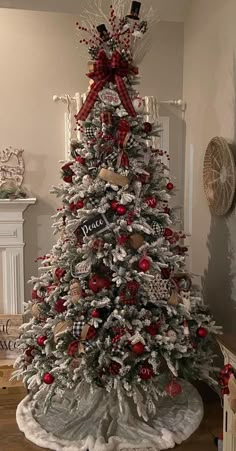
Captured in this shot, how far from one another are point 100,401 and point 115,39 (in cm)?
199

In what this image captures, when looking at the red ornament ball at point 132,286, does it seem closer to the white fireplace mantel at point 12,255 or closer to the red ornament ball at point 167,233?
the red ornament ball at point 167,233

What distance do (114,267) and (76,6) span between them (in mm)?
2096

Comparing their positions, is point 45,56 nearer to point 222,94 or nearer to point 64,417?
point 222,94

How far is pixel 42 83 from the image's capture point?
3.50 meters

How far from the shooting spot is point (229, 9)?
2811 mm

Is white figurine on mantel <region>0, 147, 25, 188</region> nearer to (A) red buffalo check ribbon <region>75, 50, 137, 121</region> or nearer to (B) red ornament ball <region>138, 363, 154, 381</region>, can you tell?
(A) red buffalo check ribbon <region>75, 50, 137, 121</region>

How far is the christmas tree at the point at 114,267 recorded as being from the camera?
2.26 meters

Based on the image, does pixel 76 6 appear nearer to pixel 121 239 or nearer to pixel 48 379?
pixel 121 239

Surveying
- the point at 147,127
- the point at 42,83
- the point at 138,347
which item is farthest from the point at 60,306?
the point at 42,83

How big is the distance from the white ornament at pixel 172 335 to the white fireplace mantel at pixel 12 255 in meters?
1.60

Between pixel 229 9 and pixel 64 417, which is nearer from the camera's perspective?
pixel 64 417

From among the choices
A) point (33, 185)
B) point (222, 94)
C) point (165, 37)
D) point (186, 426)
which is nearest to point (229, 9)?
point (222, 94)

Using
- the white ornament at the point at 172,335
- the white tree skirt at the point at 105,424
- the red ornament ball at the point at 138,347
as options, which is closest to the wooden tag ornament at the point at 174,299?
the white ornament at the point at 172,335

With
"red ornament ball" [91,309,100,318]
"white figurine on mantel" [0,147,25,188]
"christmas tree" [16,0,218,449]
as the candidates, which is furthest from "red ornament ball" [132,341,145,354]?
"white figurine on mantel" [0,147,25,188]
